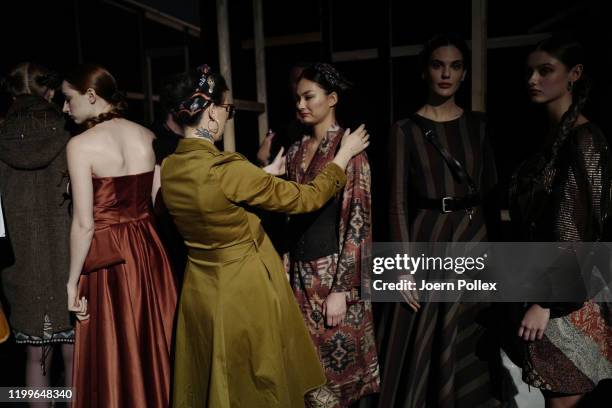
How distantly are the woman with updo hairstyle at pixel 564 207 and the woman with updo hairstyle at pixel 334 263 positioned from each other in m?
0.64

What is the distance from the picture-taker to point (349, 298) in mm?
2174

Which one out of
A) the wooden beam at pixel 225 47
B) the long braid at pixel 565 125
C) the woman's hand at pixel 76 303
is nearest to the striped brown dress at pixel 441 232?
the long braid at pixel 565 125

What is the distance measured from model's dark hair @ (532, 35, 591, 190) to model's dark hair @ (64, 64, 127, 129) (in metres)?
1.77

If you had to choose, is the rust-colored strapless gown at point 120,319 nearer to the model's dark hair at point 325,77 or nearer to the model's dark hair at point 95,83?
the model's dark hair at point 95,83

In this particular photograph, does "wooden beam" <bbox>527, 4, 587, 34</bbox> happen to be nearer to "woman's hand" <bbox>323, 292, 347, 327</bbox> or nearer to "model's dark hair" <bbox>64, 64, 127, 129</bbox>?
"woman's hand" <bbox>323, 292, 347, 327</bbox>

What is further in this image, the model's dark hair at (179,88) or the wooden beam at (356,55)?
the wooden beam at (356,55)

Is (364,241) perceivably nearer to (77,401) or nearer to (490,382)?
(490,382)

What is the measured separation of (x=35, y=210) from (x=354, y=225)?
5.36ft

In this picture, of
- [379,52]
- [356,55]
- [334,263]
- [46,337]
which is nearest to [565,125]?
[334,263]

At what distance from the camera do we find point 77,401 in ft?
7.25

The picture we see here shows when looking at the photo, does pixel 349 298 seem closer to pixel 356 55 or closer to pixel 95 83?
pixel 95 83

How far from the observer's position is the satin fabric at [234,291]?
5.99 ft

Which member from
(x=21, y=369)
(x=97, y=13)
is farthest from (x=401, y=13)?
(x=21, y=369)

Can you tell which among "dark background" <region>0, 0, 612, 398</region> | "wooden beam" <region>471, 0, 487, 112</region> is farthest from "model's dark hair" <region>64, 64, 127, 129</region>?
"wooden beam" <region>471, 0, 487, 112</region>
